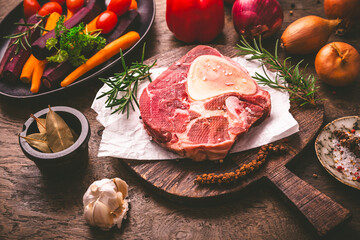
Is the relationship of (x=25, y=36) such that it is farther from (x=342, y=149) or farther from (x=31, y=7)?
(x=342, y=149)

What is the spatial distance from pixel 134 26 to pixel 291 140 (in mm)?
1471

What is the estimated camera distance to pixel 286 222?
1671mm

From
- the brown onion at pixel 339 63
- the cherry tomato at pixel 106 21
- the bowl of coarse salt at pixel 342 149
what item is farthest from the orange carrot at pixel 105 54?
the bowl of coarse salt at pixel 342 149

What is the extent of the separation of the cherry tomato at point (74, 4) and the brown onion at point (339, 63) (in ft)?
5.92

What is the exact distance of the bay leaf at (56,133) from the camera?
171 centimetres

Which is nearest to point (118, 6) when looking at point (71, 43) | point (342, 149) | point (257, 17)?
point (71, 43)

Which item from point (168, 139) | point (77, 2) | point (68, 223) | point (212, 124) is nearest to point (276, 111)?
point (212, 124)

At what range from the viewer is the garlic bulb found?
159 cm

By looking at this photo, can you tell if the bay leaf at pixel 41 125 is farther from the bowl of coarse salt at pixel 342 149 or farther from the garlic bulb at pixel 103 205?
the bowl of coarse salt at pixel 342 149

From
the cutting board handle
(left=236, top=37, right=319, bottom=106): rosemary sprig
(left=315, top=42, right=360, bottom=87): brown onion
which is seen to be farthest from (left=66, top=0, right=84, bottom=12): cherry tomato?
the cutting board handle

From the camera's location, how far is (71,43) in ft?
7.06

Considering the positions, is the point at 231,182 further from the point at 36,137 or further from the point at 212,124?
the point at 36,137

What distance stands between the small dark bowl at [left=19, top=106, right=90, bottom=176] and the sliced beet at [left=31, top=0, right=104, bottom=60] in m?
0.60

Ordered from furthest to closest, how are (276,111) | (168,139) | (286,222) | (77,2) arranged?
(77,2) → (276,111) → (168,139) → (286,222)
